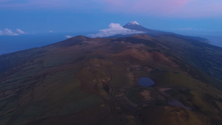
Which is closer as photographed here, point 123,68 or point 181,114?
point 181,114

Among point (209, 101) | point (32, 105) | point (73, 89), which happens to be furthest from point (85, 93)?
point (209, 101)

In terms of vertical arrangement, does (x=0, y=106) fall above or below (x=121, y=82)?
below

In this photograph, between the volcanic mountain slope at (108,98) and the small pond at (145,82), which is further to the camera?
the small pond at (145,82)

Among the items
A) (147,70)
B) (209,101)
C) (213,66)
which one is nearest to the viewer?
(209,101)

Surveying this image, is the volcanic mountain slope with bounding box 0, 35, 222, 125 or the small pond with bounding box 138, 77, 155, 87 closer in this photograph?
the volcanic mountain slope with bounding box 0, 35, 222, 125

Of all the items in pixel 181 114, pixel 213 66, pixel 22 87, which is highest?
pixel 181 114

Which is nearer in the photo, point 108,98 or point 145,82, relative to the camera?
point 108,98

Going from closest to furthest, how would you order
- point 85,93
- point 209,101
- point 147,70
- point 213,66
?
point 209,101 < point 85,93 < point 147,70 < point 213,66

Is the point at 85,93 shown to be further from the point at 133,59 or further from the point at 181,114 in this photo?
the point at 133,59
